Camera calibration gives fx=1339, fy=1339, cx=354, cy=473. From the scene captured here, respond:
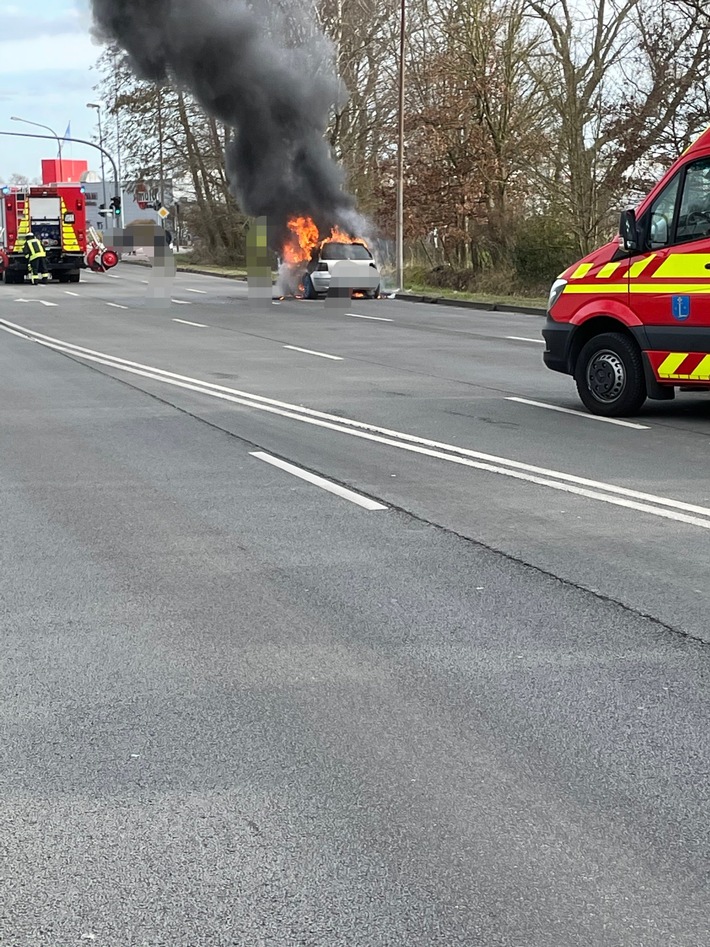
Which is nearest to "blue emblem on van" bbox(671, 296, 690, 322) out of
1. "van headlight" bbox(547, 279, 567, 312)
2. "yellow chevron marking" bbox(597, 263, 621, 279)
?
"yellow chevron marking" bbox(597, 263, 621, 279)

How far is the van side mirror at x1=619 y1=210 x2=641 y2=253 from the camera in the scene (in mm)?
11367

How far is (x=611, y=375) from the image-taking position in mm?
11922

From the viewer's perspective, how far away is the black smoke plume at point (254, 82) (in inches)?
1382

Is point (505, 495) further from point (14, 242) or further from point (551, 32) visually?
point (14, 242)

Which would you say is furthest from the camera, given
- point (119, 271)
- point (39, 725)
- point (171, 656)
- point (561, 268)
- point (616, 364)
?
point (119, 271)

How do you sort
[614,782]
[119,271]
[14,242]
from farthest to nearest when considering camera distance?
[119,271], [14,242], [614,782]

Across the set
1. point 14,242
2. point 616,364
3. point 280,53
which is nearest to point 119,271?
point 14,242

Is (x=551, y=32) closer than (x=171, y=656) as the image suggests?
No

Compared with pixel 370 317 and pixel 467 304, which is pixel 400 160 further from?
pixel 370 317

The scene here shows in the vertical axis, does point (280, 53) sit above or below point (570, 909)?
above

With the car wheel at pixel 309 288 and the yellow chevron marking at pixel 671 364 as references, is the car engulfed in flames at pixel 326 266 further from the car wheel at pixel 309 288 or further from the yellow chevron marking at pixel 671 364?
the yellow chevron marking at pixel 671 364

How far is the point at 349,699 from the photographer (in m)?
4.68

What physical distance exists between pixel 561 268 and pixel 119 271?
32.3m

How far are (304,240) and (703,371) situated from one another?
1024 inches
